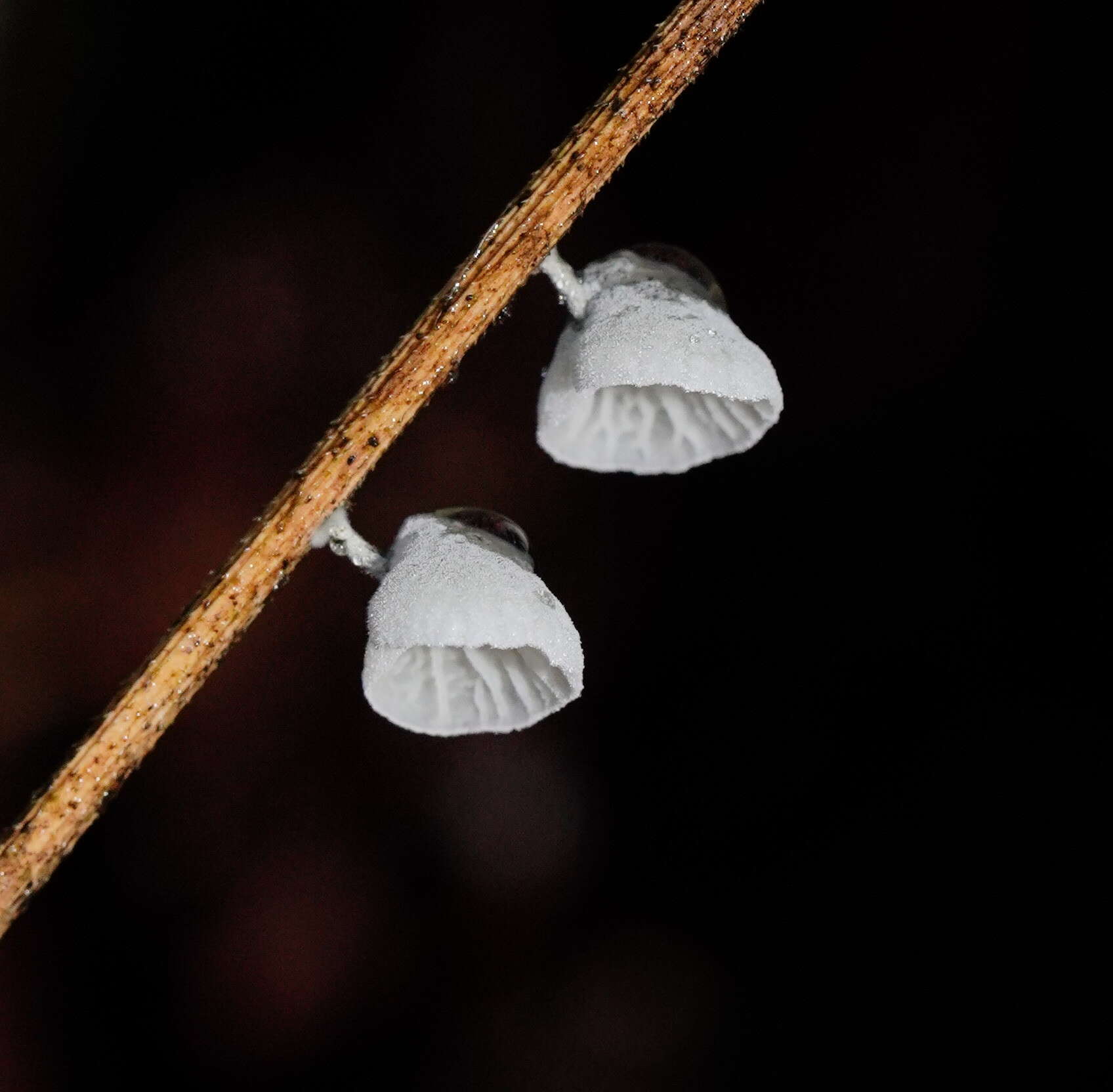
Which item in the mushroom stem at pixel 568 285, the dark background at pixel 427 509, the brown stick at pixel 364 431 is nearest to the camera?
the brown stick at pixel 364 431

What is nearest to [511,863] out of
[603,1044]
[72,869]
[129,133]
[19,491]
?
[603,1044]

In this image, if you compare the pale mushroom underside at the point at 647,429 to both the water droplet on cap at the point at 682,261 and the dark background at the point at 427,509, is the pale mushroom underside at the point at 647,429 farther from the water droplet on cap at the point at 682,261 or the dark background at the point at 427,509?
the dark background at the point at 427,509

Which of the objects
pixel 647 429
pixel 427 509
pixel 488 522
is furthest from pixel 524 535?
pixel 427 509

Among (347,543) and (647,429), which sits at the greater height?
(647,429)

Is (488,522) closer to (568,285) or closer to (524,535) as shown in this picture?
(524,535)

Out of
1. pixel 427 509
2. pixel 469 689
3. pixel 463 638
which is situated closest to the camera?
pixel 463 638

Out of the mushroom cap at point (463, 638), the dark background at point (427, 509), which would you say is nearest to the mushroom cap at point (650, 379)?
the mushroom cap at point (463, 638)

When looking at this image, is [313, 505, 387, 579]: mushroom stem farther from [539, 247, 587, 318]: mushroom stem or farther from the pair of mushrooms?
[539, 247, 587, 318]: mushroom stem
